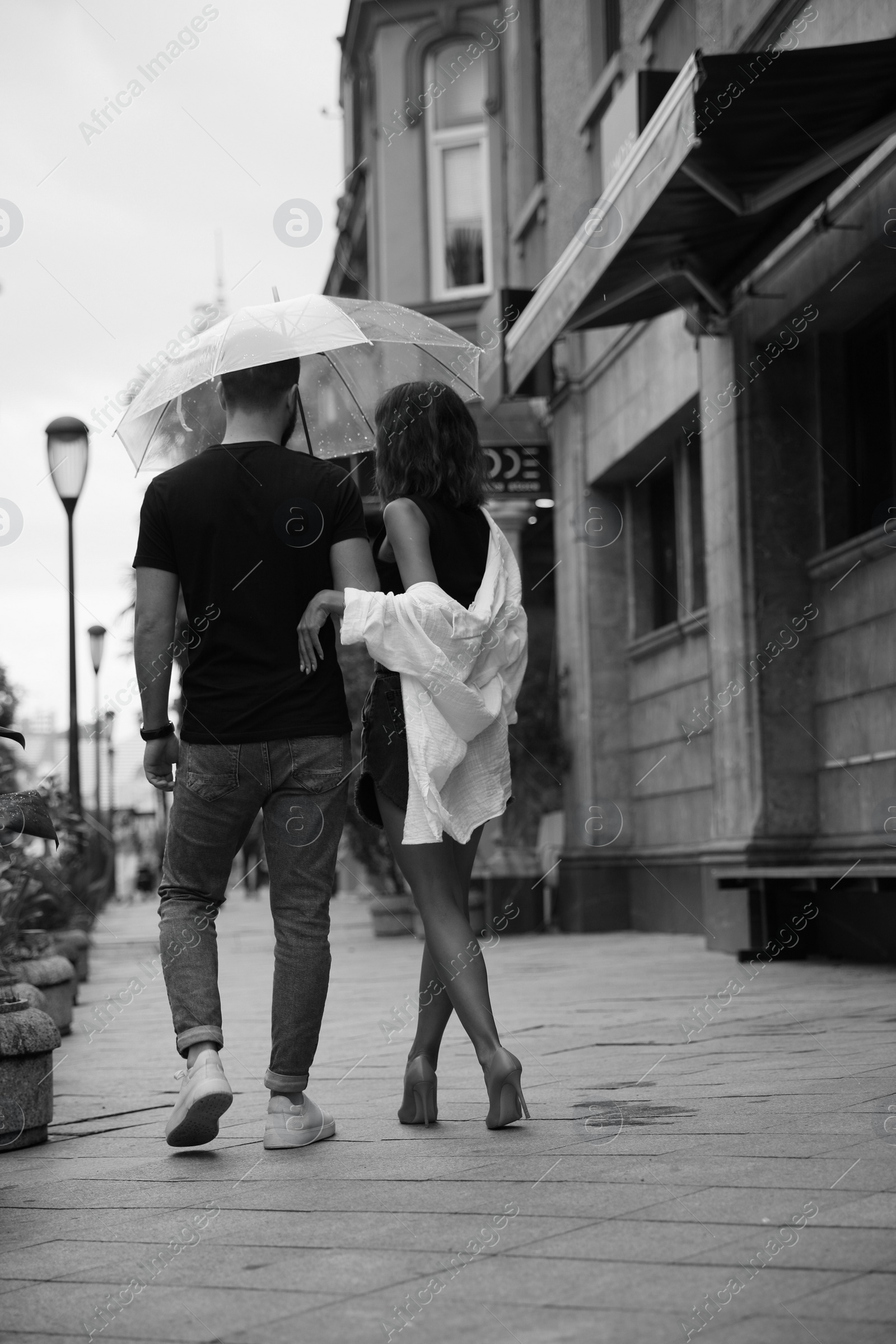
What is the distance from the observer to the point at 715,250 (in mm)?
10289

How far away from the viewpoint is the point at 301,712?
4.18m

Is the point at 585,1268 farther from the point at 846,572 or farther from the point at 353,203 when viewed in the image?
the point at 353,203

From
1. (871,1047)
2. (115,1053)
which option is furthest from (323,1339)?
(115,1053)

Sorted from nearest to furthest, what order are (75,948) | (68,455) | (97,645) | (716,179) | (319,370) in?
(319,370) → (716,179) → (75,948) → (68,455) → (97,645)

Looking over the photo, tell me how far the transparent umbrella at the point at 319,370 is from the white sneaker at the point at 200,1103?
1.79m

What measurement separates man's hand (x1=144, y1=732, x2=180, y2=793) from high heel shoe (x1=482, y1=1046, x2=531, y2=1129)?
111 centimetres

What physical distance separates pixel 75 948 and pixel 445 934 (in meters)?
7.26

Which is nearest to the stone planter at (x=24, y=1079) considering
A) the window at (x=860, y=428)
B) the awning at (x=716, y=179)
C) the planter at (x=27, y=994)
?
the planter at (x=27, y=994)

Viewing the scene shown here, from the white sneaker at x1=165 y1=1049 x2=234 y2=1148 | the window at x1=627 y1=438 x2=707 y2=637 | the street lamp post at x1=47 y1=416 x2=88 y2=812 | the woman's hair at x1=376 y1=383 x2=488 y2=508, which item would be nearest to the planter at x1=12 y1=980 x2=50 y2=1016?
the white sneaker at x1=165 y1=1049 x2=234 y2=1148

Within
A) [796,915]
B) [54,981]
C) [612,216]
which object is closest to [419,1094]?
[54,981]

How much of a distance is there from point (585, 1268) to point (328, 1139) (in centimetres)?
165

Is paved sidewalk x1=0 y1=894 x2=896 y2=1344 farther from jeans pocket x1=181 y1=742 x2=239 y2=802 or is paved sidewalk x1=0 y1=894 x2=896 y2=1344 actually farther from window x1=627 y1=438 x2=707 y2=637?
window x1=627 y1=438 x2=707 y2=637

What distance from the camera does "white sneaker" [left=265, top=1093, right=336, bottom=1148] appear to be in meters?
4.09

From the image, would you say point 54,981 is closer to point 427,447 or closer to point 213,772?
point 213,772
